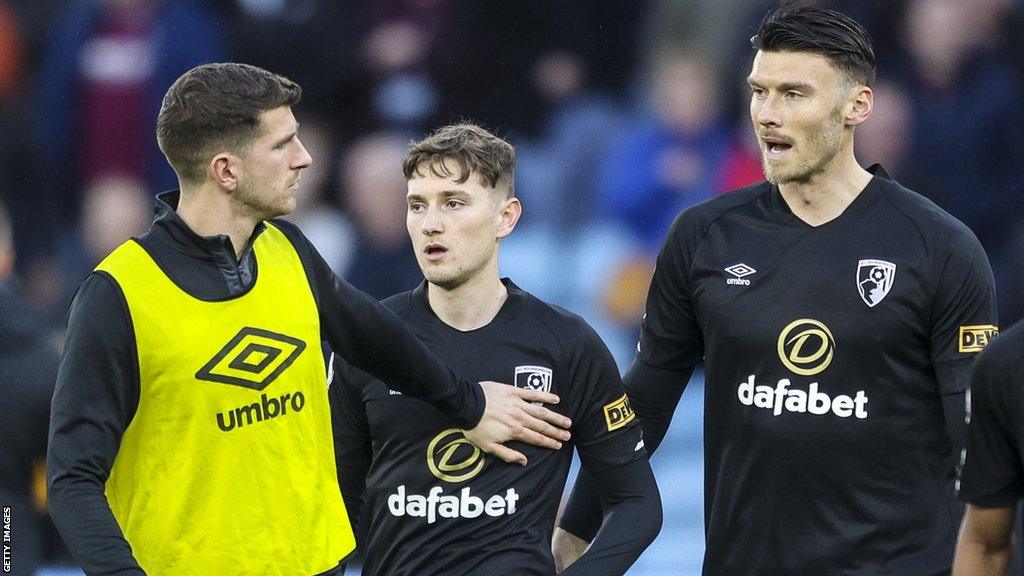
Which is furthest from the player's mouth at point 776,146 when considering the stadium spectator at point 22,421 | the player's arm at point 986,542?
the stadium spectator at point 22,421

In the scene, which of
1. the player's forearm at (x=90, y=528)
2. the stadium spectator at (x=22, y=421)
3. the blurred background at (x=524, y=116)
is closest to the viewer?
the player's forearm at (x=90, y=528)

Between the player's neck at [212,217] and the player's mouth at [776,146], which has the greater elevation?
the player's mouth at [776,146]

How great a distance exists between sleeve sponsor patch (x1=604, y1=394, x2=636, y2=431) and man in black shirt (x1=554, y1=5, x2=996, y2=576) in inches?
8.4

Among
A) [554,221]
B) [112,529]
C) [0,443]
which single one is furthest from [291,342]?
[554,221]

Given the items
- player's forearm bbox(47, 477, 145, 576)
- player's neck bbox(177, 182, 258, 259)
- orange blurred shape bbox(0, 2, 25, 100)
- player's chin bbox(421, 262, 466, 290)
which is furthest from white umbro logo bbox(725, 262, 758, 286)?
orange blurred shape bbox(0, 2, 25, 100)

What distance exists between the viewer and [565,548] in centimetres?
422

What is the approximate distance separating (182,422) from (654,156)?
3.92m

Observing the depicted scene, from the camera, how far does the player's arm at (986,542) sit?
3.10 m

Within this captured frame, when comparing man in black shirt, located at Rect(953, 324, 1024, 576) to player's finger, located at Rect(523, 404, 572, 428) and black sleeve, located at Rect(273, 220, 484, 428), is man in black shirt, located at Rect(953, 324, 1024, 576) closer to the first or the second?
player's finger, located at Rect(523, 404, 572, 428)

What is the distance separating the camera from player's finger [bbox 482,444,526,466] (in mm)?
3822

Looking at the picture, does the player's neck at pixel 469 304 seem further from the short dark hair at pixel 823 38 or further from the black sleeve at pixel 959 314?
the black sleeve at pixel 959 314

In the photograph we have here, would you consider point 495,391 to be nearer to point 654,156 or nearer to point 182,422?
point 182,422

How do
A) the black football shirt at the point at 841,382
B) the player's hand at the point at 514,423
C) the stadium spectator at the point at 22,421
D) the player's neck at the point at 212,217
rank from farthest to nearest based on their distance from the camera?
1. the stadium spectator at the point at 22,421
2. the player's hand at the point at 514,423
3. the black football shirt at the point at 841,382
4. the player's neck at the point at 212,217

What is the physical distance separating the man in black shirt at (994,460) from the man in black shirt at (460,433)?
0.99 metres
